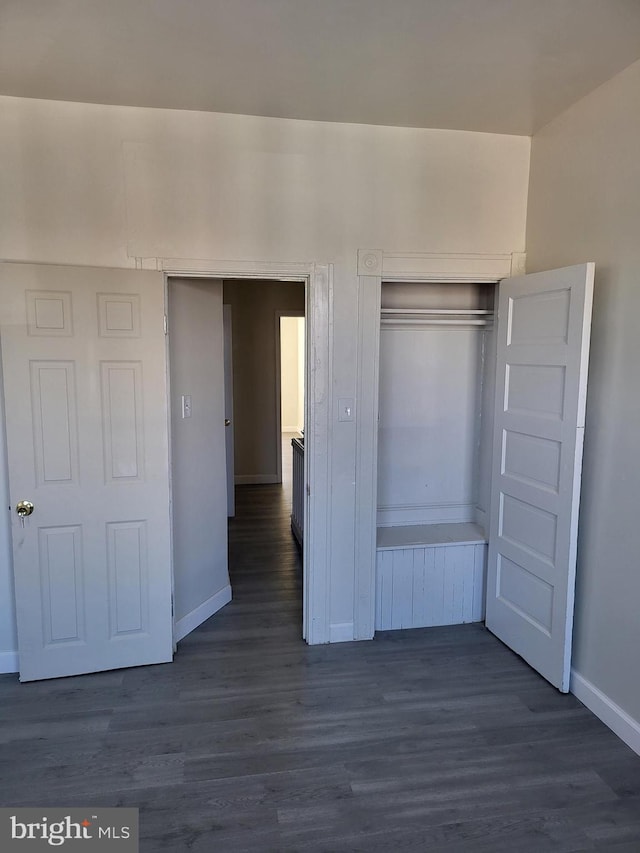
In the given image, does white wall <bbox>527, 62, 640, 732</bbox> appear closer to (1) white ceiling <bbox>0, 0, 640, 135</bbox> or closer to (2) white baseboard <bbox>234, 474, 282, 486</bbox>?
(1) white ceiling <bbox>0, 0, 640, 135</bbox>

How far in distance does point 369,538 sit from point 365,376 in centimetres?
95

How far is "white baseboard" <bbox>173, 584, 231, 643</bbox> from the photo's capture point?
3.36 meters

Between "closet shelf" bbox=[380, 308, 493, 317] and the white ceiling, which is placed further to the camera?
"closet shelf" bbox=[380, 308, 493, 317]

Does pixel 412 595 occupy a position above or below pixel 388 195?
below

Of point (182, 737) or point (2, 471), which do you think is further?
point (2, 471)

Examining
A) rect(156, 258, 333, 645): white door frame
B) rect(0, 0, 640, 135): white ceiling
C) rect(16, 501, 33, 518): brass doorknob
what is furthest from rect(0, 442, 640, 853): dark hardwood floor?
rect(0, 0, 640, 135): white ceiling

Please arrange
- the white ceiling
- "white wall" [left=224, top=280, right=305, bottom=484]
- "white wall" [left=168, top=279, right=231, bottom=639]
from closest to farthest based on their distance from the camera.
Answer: the white ceiling
"white wall" [left=168, top=279, right=231, bottom=639]
"white wall" [left=224, top=280, right=305, bottom=484]

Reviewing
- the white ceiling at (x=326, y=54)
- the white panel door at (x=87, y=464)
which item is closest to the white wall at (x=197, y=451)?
the white panel door at (x=87, y=464)

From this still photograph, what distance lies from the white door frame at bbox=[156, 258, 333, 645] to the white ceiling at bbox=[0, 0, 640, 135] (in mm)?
780

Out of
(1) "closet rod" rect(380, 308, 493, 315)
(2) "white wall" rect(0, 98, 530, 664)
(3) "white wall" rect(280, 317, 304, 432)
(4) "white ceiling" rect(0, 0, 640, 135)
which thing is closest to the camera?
(4) "white ceiling" rect(0, 0, 640, 135)

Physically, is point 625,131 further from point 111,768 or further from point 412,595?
point 111,768

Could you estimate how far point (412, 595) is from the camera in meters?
3.53

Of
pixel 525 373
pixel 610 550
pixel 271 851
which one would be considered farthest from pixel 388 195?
pixel 271 851

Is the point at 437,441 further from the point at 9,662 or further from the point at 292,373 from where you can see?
the point at 292,373
